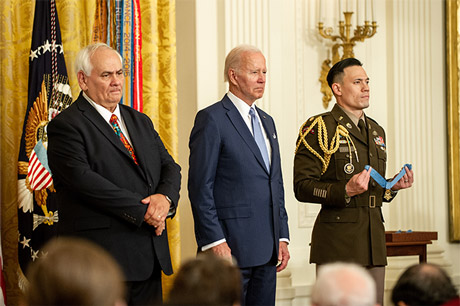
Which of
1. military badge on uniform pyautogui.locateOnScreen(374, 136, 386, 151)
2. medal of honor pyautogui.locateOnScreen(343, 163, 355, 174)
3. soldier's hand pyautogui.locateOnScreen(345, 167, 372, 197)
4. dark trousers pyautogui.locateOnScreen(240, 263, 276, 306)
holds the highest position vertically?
military badge on uniform pyautogui.locateOnScreen(374, 136, 386, 151)

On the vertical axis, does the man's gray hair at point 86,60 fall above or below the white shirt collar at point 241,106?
above

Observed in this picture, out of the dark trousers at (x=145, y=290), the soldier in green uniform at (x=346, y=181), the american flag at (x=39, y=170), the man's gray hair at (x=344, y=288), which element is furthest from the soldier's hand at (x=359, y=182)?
the man's gray hair at (x=344, y=288)

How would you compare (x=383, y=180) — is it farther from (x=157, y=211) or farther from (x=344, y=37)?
(x=344, y=37)

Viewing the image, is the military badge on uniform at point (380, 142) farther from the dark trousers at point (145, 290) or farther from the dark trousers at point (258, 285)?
the dark trousers at point (145, 290)

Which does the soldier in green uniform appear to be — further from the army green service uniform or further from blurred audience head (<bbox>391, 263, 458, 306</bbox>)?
blurred audience head (<bbox>391, 263, 458, 306</bbox>)

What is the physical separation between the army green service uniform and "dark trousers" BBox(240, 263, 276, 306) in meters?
0.43

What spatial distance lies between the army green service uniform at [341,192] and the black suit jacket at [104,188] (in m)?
0.93

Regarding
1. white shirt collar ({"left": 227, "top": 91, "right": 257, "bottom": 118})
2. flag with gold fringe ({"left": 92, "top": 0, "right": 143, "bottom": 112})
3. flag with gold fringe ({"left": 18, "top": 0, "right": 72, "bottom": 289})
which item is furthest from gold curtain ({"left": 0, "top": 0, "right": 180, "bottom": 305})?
white shirt collar ({"left": 227, "top": 91, "right": 257, "bottom": 118})

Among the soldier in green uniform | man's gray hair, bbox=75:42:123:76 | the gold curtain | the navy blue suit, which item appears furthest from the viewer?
the gold curtain

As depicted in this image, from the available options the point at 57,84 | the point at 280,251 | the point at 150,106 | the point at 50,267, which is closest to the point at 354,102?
the point at 280,251

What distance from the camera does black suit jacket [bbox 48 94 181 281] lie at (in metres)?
3.21

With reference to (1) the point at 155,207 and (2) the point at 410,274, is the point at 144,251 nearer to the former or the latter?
(1) the point at 155,207

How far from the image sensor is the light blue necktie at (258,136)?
3.89 metres

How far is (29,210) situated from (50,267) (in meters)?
2.98
